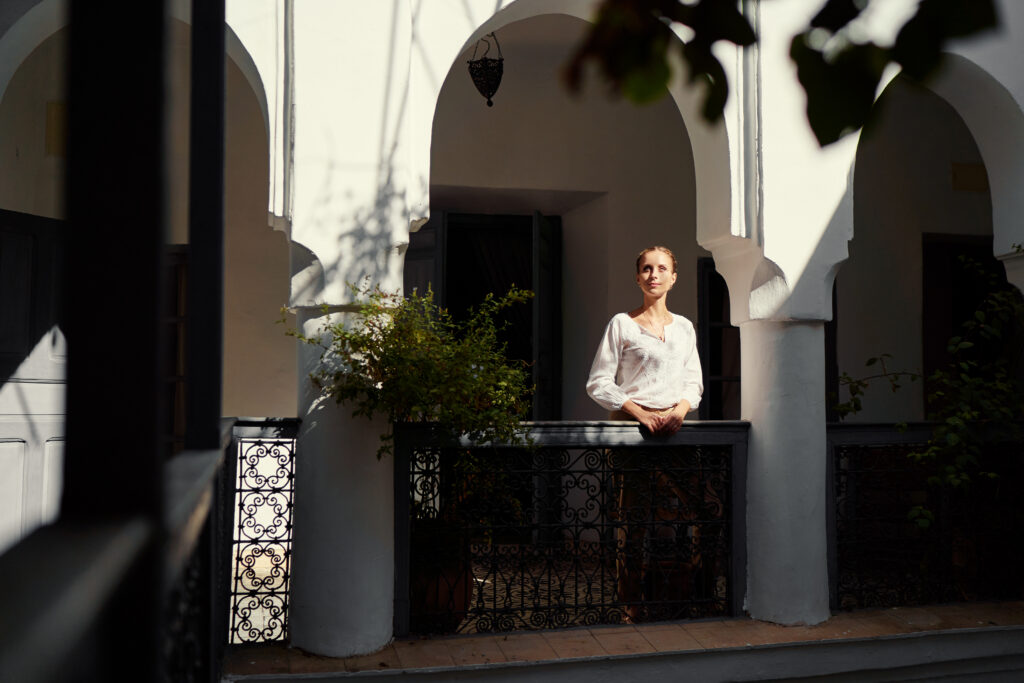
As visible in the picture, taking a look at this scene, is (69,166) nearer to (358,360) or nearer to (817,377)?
(358,360)

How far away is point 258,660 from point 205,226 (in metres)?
2.66

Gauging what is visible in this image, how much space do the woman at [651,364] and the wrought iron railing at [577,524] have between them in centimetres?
15

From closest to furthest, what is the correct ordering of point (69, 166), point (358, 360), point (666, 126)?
point (69, 166) < point (358, 360) < point (666, 126)

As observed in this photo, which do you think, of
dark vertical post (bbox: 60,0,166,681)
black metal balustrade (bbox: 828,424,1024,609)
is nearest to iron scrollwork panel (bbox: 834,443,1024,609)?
black metal balustrade (bbox: 828,424,1024,609)

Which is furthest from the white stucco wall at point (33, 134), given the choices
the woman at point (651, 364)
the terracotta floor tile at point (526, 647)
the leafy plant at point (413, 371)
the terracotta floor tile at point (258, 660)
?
the terracotta floor tile at point (526, 647)

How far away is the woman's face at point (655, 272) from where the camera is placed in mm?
5566

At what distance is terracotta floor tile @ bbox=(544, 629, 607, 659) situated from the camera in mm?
4977

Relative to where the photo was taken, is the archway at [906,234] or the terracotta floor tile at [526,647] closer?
the terracotta floor tile at [526,647]

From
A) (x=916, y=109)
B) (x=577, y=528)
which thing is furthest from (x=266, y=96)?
(x=916, y=109)

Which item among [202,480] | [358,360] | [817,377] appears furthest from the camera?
[817,377]

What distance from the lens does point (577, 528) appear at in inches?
208

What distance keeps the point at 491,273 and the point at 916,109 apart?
4095mm

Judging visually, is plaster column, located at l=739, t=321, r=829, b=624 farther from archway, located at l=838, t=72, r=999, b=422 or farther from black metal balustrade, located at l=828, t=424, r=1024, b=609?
archway, located at l=838, t=72, r=999, b=422

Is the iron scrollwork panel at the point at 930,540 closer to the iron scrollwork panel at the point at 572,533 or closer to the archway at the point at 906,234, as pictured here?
the iron scrollwork panel at the point at 572,533
